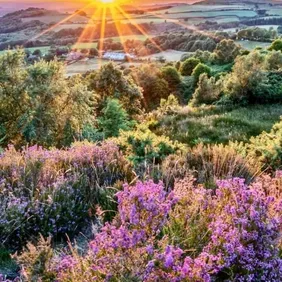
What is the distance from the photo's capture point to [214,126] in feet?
64.7

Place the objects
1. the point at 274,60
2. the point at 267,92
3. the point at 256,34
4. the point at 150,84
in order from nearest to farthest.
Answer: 1. the point at 267,92
2. the point at 274,60
3. the point at 150,84
4. the point at 256,34

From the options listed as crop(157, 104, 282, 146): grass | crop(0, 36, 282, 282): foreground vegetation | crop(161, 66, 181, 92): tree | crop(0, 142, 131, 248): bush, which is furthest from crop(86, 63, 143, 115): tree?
crop(0, 142, 131, 248): bush

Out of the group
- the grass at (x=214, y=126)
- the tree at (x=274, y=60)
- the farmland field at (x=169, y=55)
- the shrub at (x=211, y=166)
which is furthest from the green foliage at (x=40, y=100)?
the farmland field at (x=169, y=55)

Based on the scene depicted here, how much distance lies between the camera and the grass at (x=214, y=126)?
16969 mm

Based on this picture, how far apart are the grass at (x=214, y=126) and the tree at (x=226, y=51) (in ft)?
110

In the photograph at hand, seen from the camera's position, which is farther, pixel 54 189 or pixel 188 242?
pixel 54 189

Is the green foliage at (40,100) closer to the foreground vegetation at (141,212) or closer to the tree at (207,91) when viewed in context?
the foreground vegetation at (141,212)

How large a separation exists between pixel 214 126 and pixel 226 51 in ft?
140

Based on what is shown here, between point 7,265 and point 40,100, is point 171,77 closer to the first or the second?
point 40,100

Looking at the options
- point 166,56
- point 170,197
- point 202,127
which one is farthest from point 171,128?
point 166,56

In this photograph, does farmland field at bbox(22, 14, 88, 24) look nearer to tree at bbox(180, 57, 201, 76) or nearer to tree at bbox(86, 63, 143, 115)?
tree at bbox(180, 57, 201, 76)

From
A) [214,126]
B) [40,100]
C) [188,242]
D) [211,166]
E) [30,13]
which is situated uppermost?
[30,13]

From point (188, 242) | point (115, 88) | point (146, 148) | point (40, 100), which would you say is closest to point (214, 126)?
point (40, 100)

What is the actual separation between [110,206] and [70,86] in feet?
64.5
